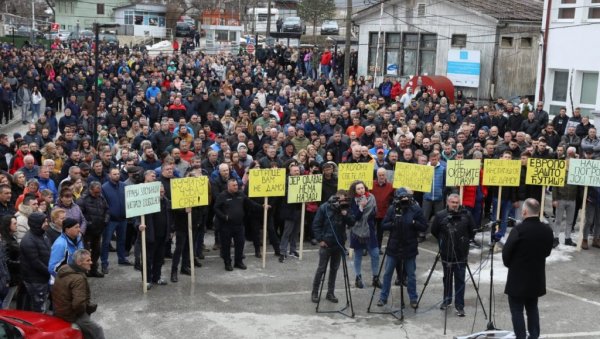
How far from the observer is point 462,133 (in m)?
18.0

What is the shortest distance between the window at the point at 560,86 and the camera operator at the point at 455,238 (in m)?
15.9

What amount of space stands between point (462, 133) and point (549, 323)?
7.83 metres

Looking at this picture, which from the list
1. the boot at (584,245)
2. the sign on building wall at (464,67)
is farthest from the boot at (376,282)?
the sign on building wall at (464,67)

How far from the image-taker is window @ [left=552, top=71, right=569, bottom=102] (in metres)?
25.0

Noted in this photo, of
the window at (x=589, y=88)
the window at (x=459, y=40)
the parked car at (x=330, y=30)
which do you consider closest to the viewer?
the window at (x=589, y=88)

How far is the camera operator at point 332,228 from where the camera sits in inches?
441

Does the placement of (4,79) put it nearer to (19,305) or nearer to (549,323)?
(19,305)

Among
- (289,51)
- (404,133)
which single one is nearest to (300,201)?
(404,133)

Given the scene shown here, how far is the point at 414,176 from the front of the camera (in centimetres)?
1454

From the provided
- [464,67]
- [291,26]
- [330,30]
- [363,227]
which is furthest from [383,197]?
[330,30]

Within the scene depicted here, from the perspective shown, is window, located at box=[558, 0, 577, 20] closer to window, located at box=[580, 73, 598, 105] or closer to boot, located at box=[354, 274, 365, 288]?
window, located at box=[580, 73, 598, 105]

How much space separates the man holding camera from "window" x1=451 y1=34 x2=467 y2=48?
25997 millimetres

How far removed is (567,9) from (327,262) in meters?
17.3

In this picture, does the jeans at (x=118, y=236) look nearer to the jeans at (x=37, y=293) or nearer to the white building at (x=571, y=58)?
the jeans at (x=37, y=293)
